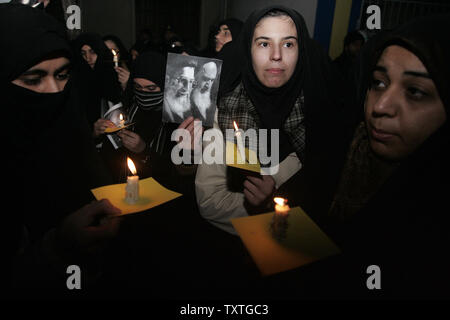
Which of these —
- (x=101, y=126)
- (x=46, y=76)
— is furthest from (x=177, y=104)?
(x=101, y=126)

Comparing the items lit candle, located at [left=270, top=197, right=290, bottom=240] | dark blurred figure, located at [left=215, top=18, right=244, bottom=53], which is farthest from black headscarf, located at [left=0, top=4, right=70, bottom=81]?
dark blurred figure, located at [left=215, top=18, right=244, bottom=53]

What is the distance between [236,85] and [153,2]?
35.0 ft

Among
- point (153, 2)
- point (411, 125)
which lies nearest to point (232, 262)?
point (411, 125)

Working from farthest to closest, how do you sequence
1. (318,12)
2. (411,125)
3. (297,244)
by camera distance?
(318,12)
(411,125)
(297,244)

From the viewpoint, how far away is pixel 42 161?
1.51 meters

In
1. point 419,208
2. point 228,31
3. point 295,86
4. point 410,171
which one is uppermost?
point 228,31

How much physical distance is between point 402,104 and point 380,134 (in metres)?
0.16

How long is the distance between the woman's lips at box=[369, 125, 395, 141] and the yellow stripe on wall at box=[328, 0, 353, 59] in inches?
275

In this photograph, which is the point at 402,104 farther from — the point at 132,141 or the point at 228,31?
the point at 228,31

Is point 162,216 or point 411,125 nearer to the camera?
point 411,125

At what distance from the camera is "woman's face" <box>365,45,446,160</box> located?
3.39ft

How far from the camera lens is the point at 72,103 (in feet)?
5.62

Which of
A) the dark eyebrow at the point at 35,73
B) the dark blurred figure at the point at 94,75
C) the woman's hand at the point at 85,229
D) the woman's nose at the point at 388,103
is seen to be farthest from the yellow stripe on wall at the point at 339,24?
the woman's hand at the point at 85,229
